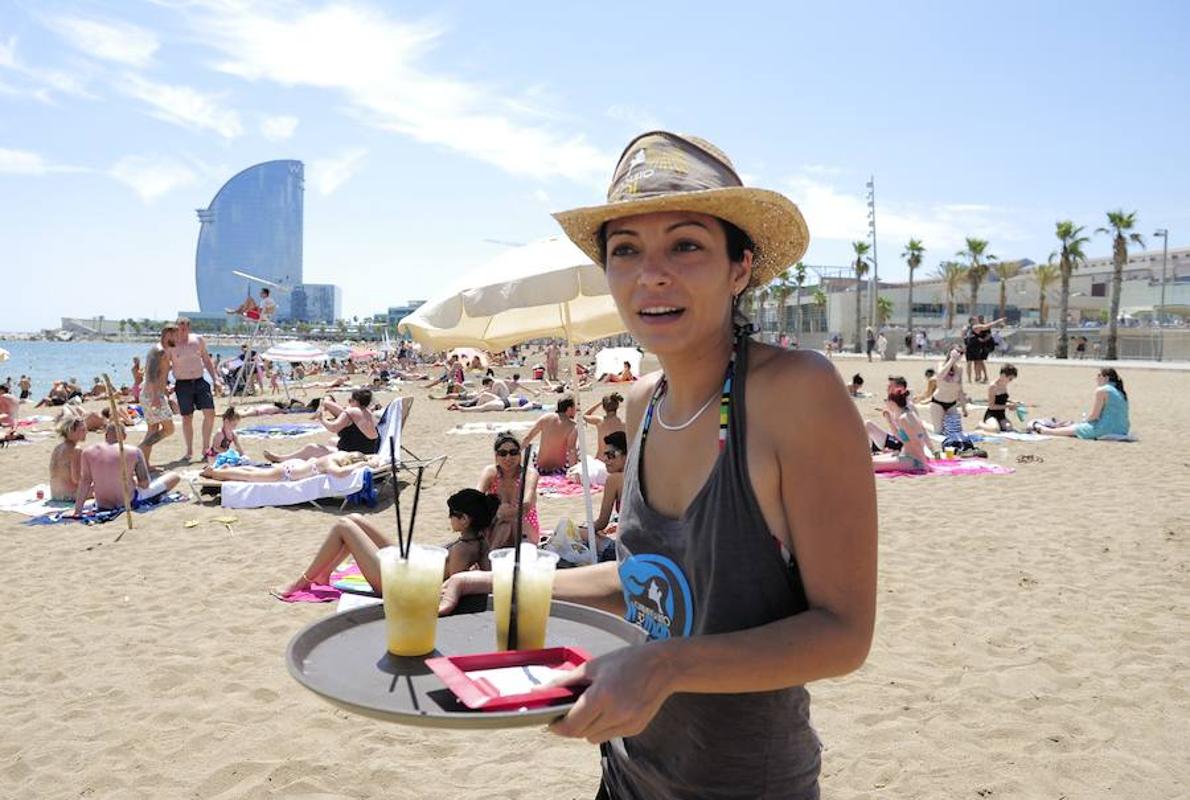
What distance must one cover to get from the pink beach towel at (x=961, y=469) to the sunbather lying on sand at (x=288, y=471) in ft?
20.9

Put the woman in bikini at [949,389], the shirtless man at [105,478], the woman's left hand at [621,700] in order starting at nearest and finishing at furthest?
the woman's left hand at [621,700] < the shirtless man at [105,478] < the woman in bikini at [949,389]

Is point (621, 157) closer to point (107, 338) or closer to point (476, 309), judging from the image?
point (476, 309)

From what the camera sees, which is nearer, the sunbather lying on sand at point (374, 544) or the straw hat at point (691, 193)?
the straw hat at point (691, 193)

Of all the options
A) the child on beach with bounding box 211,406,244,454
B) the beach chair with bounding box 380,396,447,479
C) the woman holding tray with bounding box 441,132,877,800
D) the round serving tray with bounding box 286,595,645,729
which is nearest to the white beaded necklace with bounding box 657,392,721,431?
the woman holding tray with bounding box 441,132,877,800

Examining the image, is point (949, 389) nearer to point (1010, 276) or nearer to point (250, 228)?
point (1010, 276)

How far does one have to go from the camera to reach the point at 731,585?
1.15m

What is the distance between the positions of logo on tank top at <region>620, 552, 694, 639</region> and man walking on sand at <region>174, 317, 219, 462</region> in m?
11.5

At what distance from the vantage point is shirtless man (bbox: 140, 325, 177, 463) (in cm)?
1080

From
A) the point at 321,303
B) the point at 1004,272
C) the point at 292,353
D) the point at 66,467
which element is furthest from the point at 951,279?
the point at 321,303

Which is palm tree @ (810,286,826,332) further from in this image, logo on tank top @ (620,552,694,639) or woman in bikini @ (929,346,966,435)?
logo on tank top @ (620,552,694,639)

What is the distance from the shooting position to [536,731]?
151 inches

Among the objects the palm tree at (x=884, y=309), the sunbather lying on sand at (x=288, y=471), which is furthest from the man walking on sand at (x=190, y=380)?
the palm tree at (x=884, y=309)

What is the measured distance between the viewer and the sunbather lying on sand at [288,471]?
355 inches

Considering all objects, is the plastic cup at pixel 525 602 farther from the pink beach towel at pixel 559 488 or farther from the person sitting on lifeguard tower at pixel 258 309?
the person sitting on lifeguard tower at pixel 258 309
